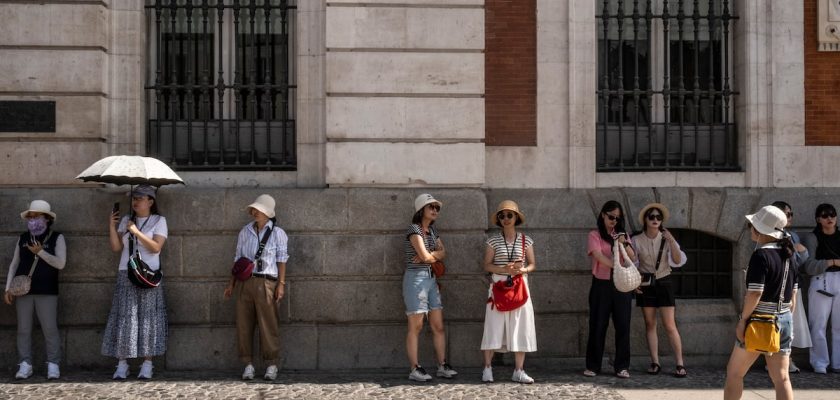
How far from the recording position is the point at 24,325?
9.02 metres

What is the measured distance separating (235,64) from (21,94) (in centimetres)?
236

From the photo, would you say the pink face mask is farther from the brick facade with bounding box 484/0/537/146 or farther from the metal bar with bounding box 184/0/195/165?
the brick facade with bounding box 484/0/537/146

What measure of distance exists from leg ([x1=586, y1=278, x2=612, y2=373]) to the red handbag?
942mm

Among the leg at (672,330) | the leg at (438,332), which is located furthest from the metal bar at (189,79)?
the leg at (672,330)

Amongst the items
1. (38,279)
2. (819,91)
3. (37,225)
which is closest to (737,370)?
(819,91)

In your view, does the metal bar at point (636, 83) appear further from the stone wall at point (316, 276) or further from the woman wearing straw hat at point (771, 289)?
the woman wearing straw hat at point (771, 289)

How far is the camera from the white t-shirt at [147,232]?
902 cm

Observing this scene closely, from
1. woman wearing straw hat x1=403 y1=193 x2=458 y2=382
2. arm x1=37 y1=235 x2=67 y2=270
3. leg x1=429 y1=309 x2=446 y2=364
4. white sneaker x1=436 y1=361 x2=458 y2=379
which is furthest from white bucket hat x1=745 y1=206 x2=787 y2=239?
arm x1=37 y1=235 x2=67 y2=270

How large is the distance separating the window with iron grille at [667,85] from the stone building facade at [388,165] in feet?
1.01

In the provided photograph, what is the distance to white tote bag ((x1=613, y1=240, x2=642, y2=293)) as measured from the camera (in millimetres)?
8875

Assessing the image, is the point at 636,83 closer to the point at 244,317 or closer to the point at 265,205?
the point at 265,205

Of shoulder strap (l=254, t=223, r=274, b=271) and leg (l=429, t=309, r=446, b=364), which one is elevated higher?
shoulder strap (l=254, t=223, r=274, b=271)

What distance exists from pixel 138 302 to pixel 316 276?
1902 mm

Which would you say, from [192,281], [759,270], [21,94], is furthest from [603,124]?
[21,94]
